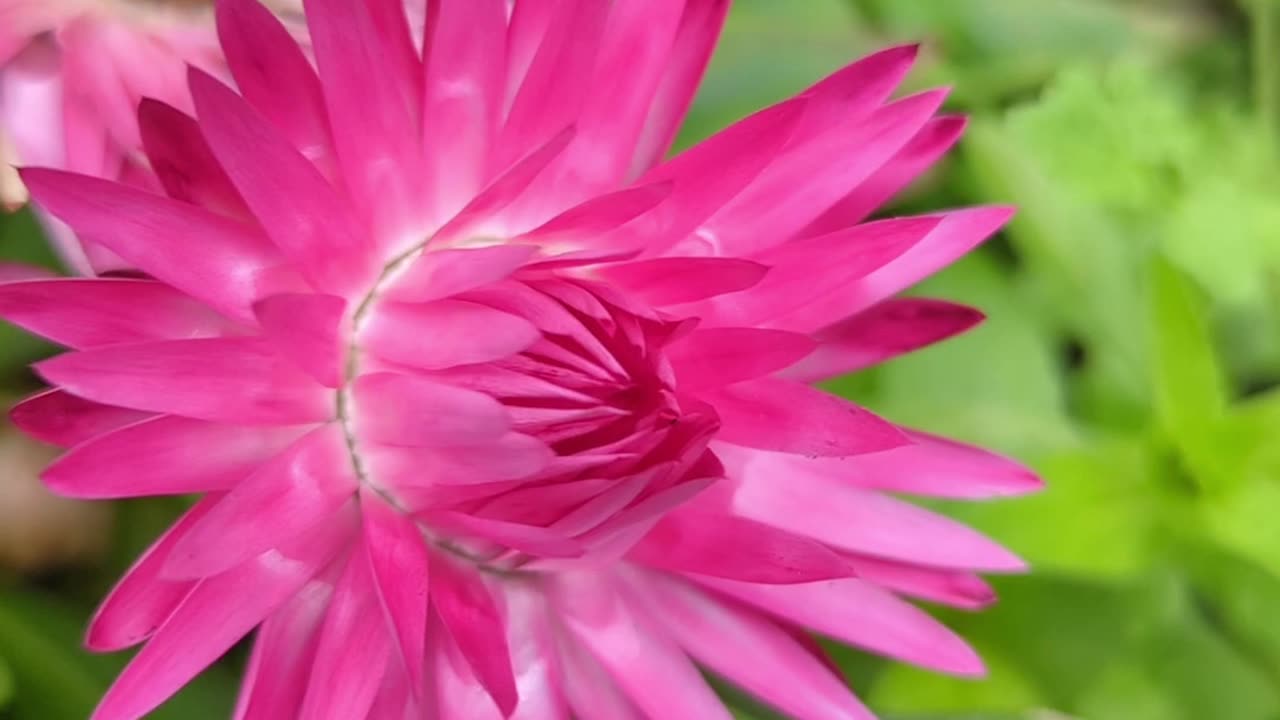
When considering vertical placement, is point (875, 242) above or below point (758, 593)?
above

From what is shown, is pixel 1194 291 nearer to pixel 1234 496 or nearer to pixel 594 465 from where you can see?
pixel 1234 496

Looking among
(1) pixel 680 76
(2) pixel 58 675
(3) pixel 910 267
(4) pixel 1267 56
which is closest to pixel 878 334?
(3) pixel 910 267

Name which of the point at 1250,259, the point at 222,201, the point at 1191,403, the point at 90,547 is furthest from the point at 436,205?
the point at 1250,259

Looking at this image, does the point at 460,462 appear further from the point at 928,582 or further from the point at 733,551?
Result: the point at 928,582

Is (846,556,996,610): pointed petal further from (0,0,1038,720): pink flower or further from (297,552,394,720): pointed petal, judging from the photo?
(297,552,394,720): pointed petal

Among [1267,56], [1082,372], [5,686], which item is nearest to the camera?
[5,686]

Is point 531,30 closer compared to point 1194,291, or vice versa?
point 531,30

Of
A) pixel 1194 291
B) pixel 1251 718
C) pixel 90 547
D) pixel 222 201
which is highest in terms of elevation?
pixel 1194 291
